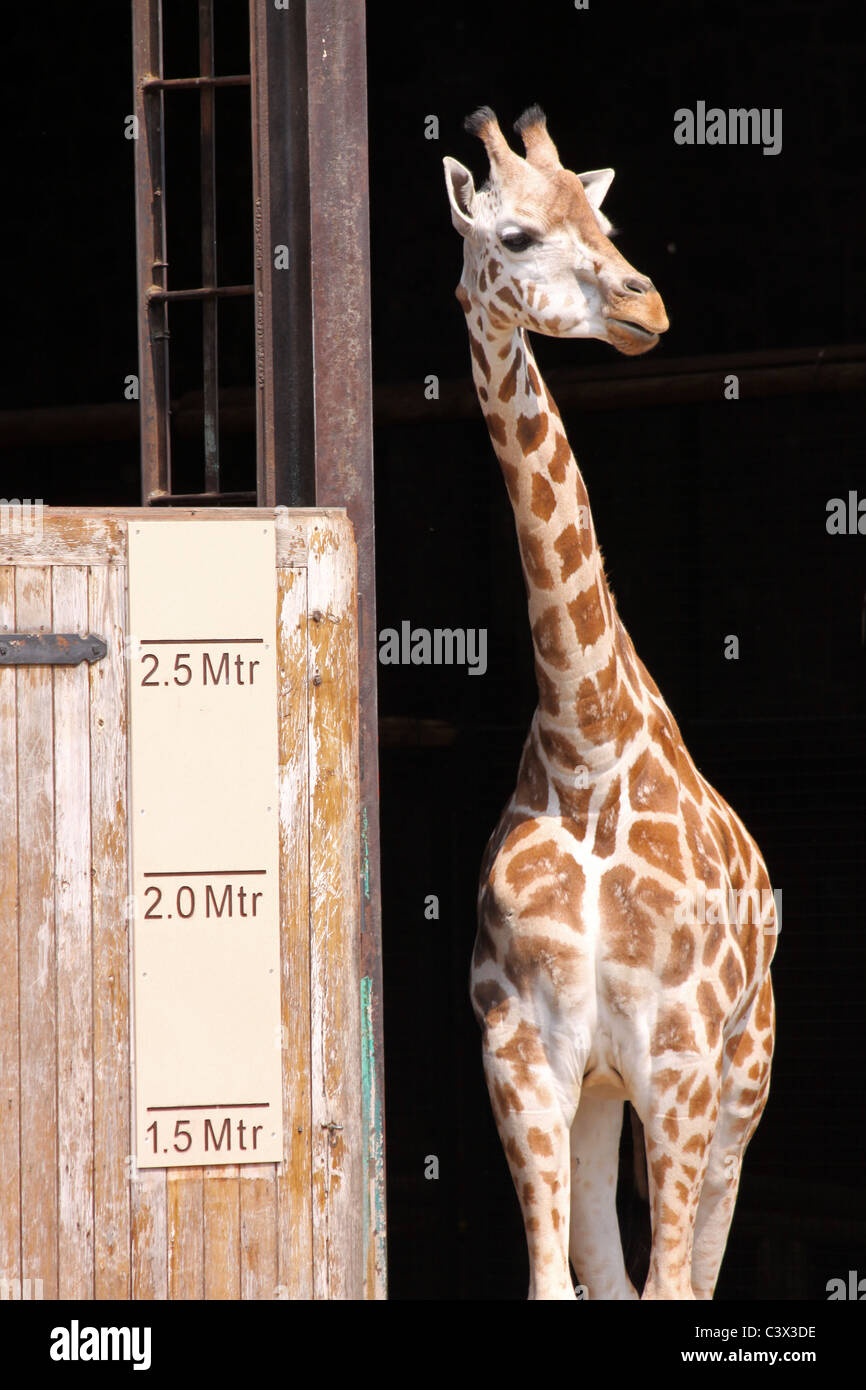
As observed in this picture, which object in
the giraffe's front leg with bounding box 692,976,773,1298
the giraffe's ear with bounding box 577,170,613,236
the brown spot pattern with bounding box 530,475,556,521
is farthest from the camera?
the giraffe's front leg with bounding box 692,976,773,1298

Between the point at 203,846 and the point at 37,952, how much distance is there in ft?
1.34

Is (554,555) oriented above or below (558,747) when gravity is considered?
above

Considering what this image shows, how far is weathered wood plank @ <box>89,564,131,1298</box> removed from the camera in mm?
4098

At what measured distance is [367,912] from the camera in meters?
4.33

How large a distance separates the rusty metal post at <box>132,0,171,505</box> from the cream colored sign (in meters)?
0.50

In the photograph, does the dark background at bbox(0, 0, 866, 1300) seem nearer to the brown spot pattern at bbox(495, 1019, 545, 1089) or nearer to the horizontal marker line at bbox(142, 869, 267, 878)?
the brown spot pattern at bbox(495, 1019, 545, 1089)

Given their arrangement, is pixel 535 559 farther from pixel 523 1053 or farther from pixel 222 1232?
Result: pixel 222 1232

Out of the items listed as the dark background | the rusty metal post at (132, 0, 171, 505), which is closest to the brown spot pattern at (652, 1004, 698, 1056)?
the rusty metal post at (132, 0, 171, 505)

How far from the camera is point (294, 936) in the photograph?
4.21 meters

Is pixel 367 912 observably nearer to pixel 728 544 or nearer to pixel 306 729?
pixel 306 729

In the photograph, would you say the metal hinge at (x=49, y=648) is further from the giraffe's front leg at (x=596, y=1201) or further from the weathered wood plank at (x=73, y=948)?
the giraffe's front leg at (x=596, y=1201)

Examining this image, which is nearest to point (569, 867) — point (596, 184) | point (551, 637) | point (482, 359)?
point (551, 637)

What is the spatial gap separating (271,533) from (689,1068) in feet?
5.27
